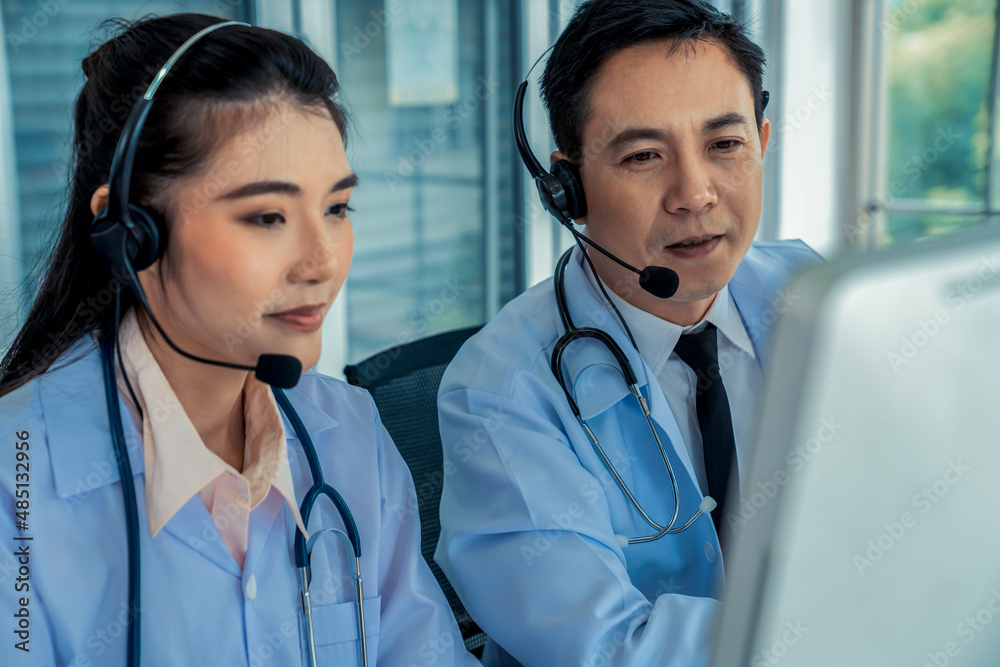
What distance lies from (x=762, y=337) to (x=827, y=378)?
1.07 metres

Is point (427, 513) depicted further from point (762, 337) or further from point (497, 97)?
point (497, 97)

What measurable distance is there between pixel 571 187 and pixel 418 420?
0.45 metres

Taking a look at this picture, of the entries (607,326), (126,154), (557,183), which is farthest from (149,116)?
(607,326)

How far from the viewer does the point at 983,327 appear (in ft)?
1.24

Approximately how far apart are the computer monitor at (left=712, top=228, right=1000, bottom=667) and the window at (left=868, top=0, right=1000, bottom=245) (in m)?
3.55

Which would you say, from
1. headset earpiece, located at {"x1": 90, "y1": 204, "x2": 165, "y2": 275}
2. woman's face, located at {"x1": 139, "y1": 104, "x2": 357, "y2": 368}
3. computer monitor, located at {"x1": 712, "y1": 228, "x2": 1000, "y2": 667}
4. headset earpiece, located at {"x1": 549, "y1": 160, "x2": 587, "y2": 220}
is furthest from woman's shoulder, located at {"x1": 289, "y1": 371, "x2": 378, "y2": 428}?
computer monitor, located at {"x1": 712, "y1": 228, "x2": 1000, "y2": 667}

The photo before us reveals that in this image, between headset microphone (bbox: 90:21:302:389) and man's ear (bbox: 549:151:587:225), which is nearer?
headset microphone (bbox: 90:21:302:389)

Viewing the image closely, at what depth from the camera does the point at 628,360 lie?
1.18 m

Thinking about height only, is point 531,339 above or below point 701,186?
below

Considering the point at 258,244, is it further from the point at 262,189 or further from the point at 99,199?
the point at 99,199

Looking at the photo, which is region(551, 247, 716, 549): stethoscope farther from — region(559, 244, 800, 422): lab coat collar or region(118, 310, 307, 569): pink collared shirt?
region(118, 310, 307, 569): pink collared shirt

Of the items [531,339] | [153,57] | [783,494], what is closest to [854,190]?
[531,339]

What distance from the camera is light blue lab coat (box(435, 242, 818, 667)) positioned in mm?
949

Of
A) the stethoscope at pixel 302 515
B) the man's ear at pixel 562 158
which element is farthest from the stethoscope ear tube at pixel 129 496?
the man's ear at pixel 562 158
